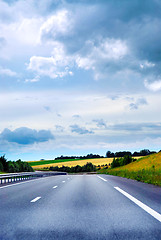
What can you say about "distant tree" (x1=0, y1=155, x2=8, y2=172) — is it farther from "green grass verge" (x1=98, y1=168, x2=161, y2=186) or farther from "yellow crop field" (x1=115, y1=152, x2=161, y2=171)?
"green grass verge" (x1=98, y1=168, x2=161, y2=186)

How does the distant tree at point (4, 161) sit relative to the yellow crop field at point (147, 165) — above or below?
above

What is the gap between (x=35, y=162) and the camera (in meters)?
123

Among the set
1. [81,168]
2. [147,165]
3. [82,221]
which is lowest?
[82,221]

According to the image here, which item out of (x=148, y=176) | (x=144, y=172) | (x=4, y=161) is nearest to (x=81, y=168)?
(x=4, y=161)

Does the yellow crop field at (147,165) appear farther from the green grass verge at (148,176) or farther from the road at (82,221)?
the road at (82,221)

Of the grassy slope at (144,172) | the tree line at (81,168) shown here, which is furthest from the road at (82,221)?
the tree line at (81,168)

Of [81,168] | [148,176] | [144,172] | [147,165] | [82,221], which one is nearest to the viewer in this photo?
[82,221]

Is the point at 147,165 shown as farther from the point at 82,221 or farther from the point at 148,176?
the point at 82,221

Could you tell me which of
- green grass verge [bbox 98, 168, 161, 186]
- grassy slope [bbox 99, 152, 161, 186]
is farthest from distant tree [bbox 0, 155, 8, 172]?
green grass verge [bbox 98, 168, 161, 186]

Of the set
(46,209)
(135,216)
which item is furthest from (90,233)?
(46,209)

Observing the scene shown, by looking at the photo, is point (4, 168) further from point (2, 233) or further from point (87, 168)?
point (2, 233)

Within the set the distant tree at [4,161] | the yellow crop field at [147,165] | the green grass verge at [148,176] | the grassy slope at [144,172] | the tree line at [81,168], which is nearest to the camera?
the green grass verge at [148,176]

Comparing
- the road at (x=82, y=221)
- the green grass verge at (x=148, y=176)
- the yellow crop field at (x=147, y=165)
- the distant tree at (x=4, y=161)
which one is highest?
the distant tree at (x=4, y=161)

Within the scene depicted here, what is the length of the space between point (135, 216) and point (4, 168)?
65.4 m
